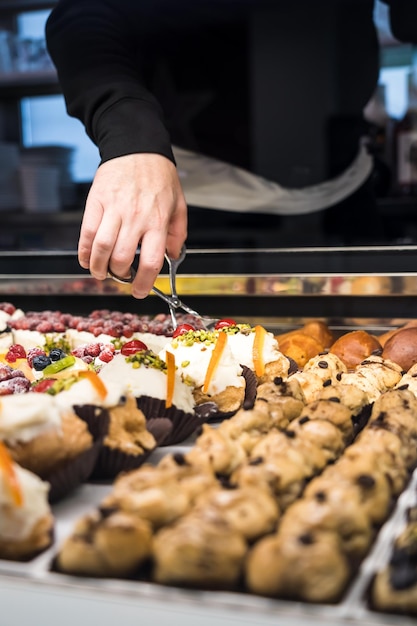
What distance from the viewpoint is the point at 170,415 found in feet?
5.22

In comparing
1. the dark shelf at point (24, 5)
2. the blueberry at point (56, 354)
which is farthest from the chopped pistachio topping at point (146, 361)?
the dark shelf at point (24, 5)

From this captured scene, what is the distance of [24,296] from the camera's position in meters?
2.84

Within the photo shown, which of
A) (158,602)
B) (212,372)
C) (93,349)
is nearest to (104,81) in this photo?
(93,349)

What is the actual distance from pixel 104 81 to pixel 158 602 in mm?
1808

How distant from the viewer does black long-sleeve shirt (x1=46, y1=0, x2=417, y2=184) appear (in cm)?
378

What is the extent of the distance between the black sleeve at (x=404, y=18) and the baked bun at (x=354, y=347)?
176cm

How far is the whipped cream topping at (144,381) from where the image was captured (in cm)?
160

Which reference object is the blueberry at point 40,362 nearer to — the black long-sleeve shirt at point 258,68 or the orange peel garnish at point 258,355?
the orange peel garnish at point 258,355

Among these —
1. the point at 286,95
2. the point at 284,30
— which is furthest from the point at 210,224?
the point at 284,30

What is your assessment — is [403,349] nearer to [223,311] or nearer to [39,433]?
[223,311]

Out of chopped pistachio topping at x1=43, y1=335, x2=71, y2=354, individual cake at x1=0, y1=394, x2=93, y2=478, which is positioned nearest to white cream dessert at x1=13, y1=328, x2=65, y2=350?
chopped pistachio topping at x1=43, y1=335, x2=71, y2=354

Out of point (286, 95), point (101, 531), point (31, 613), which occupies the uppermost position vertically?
point (286, 95)

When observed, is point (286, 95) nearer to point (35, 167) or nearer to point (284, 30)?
point (284, 30)

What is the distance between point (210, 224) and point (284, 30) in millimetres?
1138
